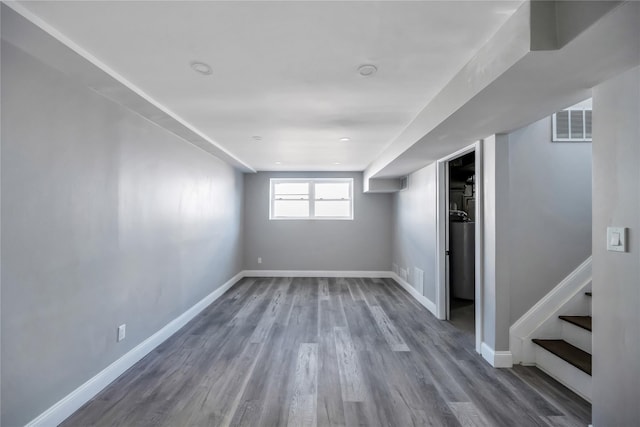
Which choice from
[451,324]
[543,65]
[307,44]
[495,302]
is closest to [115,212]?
[307,44]

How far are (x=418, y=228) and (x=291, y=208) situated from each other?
2.83 meters

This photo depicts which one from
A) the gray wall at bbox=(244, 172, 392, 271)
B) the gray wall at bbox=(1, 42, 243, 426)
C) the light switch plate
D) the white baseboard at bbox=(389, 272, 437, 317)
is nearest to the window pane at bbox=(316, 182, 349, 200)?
the gray wall at bbox=(244, 172, 392, 271)

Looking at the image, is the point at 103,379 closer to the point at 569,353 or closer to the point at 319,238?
the point at 569,353

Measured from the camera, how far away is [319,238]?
20.2 feet

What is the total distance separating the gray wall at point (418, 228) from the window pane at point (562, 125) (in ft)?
4.77

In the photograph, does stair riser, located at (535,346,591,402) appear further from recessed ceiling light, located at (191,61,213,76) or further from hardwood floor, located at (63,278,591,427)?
recessed ceiling light, located at (191,61,213,76)

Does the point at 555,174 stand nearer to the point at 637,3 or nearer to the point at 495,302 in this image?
the point at 495,302

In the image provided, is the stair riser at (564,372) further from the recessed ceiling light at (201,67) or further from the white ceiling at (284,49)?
the recessed ceiling light at (201,67)

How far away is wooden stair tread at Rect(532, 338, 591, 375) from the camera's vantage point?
6.89 ft

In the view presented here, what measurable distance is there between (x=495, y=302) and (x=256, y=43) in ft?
8.96

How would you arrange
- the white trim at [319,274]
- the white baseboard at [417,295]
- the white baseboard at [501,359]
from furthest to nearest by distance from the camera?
the white trim at [319,274] < the white baseboard at [417,295] < the white baseboard at [501,359]

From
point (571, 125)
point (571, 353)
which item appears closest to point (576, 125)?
point (571, 125)

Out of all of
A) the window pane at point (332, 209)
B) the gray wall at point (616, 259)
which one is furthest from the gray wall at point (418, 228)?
the gray wall at point (616, 259)

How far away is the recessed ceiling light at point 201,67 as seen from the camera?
178cm
